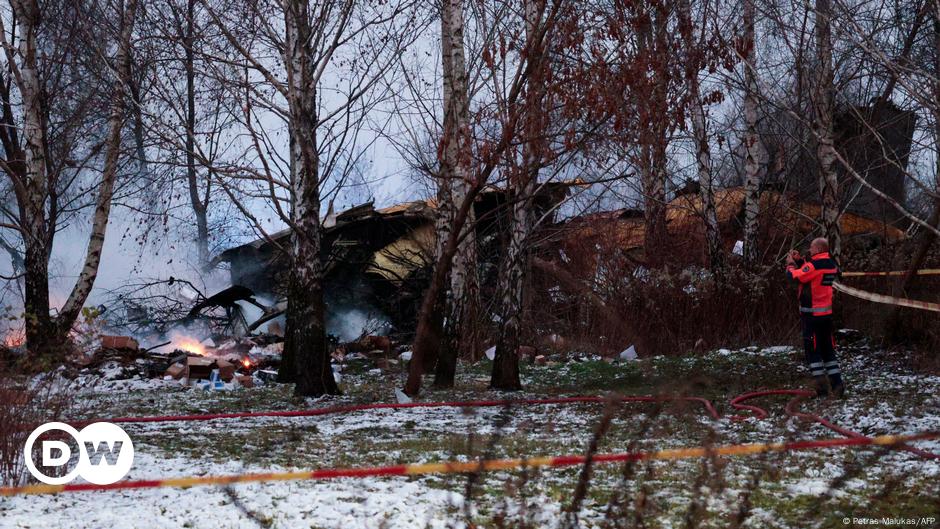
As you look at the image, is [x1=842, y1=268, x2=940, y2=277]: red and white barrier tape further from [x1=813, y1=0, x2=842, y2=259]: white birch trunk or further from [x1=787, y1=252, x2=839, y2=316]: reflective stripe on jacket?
→ [x1=787, y1=252, x2=839, y2=316]: reflective stripe on jacket

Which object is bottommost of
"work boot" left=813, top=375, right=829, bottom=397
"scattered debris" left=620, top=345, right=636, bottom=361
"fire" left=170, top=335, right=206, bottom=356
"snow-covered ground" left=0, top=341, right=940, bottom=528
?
"snow-covered ground" left=0, top=341, right=940, bottom=528

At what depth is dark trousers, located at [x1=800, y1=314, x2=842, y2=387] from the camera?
31.2 feet

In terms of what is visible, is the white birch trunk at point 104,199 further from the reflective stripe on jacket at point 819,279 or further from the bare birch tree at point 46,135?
the reflective stripe on jacket at point 819,279

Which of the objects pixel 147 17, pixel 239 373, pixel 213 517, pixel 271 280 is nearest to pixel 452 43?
pixel 147 17

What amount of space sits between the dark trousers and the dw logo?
659cm

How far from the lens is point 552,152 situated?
9.91 m

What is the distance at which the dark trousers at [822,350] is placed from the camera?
31.2 feet

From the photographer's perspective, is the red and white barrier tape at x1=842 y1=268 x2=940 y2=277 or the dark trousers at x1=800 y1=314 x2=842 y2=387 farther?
the red and white barrier tape at x1=842 y1=268 x2=940 y2=277

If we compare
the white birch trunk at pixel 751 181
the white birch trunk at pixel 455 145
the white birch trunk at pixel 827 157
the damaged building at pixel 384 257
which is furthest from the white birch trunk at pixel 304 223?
the damaged building at pixel 384 257

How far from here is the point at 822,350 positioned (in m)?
9.52

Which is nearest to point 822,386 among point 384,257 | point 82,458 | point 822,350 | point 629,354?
point 822,350

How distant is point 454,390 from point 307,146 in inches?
140

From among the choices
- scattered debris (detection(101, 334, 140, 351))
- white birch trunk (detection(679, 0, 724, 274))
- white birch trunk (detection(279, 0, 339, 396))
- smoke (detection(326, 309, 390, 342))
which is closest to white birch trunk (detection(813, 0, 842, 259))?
white birch trunk (detection(679, 0, 724, 274))

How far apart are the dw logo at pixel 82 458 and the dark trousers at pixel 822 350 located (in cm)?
659
